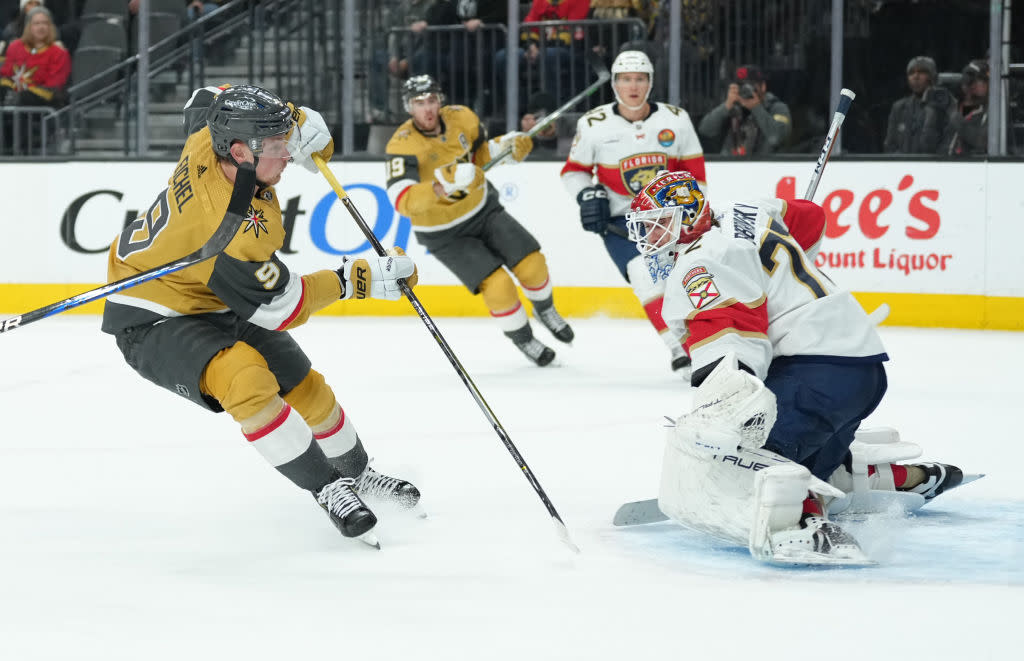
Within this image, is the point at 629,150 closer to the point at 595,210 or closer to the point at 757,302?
the point at 595,210

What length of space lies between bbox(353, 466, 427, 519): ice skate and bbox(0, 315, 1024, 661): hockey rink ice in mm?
46

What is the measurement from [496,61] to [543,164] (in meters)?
0.85

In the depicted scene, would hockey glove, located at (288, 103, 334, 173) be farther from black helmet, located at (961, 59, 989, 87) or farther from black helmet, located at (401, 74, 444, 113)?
black helmet, located at (961, 59, 989, 87)

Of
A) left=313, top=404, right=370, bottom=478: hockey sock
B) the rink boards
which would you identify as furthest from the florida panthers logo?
the rink boards

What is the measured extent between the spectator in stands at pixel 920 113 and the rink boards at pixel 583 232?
23 centimetres

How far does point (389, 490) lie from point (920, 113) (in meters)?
4.93

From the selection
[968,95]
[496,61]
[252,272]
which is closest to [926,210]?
[968,95]

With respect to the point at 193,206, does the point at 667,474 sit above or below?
below

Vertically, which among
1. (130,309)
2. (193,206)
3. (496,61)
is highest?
(496,61)

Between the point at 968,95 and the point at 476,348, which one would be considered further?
the point at 968,95

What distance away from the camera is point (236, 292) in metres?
3.01

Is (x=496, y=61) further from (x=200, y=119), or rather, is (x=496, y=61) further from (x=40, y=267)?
(x=200, y=119)

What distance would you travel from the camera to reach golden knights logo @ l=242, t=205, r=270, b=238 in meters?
2.98

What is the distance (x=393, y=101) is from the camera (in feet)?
27.7
